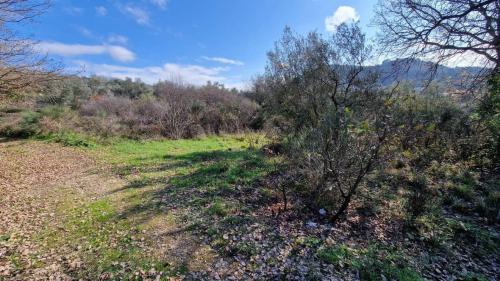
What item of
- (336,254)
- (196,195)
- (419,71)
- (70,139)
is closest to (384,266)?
(336,254)

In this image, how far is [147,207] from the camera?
19.8 ft

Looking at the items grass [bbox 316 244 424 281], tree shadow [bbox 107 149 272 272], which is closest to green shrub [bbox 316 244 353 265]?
grass [bbox 316 244 424 281]

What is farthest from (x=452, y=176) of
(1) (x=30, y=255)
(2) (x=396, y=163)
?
(1) (x=30, y=255)

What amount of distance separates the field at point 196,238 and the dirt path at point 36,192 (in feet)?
0.09

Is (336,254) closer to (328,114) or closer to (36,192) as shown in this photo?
(328,114)

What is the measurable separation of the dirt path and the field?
0.09 ft

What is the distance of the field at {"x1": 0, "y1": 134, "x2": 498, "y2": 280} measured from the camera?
3826 millimetres

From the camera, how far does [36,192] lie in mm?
7070

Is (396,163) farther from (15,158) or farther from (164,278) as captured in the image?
(15,158)

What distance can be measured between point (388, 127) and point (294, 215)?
8.27 feet

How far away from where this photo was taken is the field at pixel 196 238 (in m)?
3.83

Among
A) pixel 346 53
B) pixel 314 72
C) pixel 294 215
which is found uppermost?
pixel 346 53

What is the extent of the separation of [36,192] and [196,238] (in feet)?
17.9

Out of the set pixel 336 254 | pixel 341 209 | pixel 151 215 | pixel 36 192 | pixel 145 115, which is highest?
pixel 145 115
